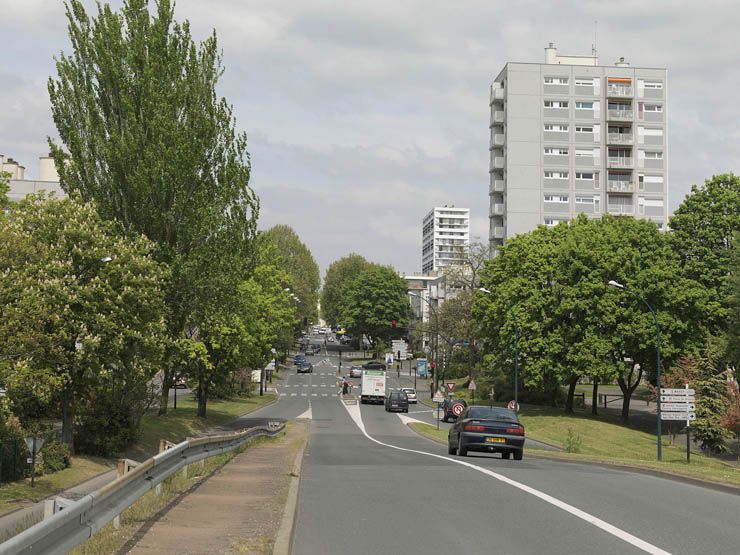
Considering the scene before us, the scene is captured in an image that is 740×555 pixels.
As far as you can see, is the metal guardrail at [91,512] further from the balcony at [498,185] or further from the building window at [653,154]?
the building window at [653,154]

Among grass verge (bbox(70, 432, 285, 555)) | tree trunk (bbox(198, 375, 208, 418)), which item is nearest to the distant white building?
tree trunk (bbox(198, 375, 208, 418))

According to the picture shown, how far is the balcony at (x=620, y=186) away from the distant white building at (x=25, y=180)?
196 feet

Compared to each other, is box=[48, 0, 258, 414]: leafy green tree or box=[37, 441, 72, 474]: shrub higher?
box=[48, 0, 258, 414]: leafy green tree

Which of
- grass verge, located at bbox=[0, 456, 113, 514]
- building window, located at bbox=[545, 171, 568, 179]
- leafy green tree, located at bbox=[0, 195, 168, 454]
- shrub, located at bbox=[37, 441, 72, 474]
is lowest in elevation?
grass verge, located at bbox=[0, 456, 113, 514]

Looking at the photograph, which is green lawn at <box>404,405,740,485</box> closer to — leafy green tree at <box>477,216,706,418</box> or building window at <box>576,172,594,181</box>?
leafy green tree at <box>477,216,706,418</box>

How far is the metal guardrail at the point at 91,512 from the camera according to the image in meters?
5.50

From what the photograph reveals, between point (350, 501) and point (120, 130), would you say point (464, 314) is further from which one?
point (350, 501)

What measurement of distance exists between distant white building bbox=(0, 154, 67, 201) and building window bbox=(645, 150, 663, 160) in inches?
2540

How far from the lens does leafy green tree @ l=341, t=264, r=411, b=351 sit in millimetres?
139375

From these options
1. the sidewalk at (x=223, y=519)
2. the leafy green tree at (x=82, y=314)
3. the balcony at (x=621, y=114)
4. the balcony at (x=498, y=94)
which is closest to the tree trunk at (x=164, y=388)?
the leafy green tree at (x=82, y=314)

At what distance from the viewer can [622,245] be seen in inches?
2327

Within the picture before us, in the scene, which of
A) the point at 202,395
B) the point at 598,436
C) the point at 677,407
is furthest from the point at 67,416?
the point at 598,436

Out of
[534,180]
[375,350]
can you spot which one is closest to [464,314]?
[534,180]

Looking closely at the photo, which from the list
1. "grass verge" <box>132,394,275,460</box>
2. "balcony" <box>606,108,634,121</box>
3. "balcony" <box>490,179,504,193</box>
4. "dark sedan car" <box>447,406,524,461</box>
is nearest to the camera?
"dark sedan car" <box>447,406,524,461</box>
